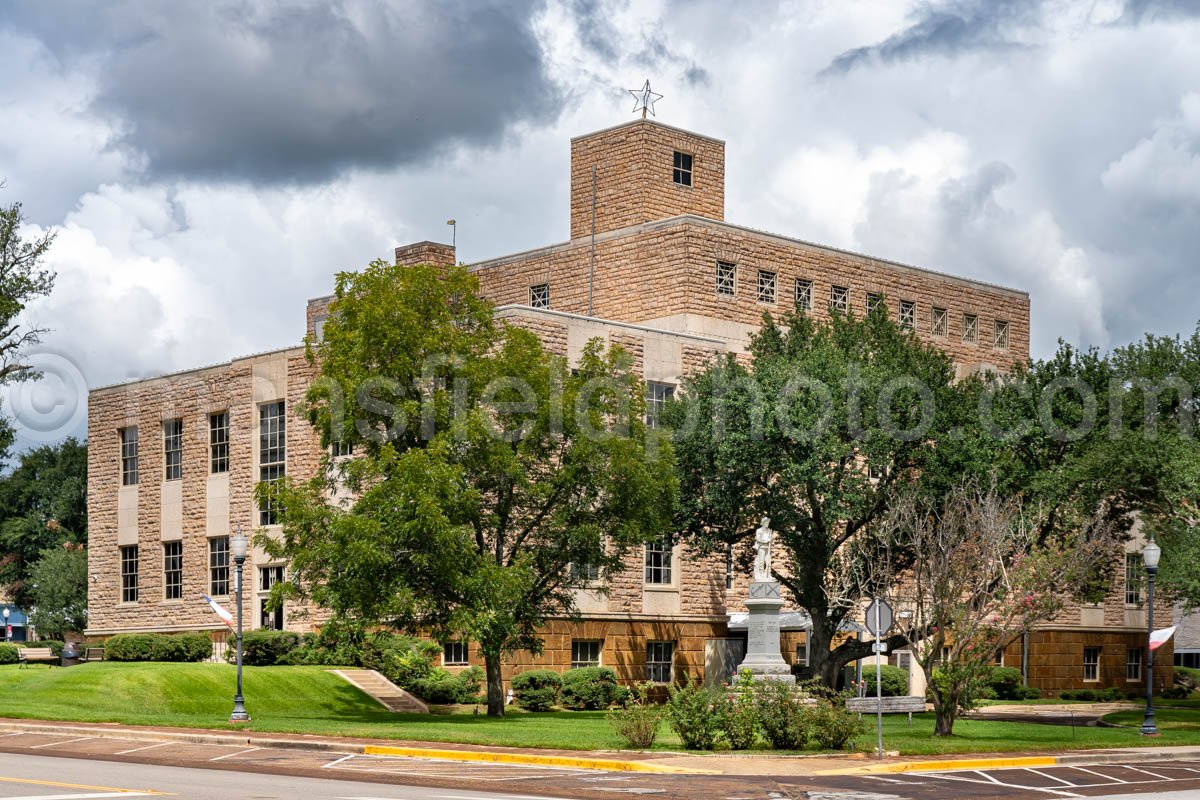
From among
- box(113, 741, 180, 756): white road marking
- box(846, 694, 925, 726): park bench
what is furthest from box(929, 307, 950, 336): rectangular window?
box(113, 741, 180, 756): white road marking

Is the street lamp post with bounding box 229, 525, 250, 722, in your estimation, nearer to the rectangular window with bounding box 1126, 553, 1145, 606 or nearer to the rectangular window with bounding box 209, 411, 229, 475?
the rectangular window with bounding box 209, 411, 229, 475

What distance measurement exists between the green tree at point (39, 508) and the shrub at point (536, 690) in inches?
1826

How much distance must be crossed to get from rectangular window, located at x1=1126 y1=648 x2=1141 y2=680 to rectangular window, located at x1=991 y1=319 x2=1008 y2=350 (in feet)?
49.3

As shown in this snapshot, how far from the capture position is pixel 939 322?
61.6 meters

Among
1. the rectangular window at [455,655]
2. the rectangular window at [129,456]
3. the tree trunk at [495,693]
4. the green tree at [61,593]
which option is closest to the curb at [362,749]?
the tree trunk at [495,693]

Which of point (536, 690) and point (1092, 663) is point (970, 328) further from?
point (536, 690)

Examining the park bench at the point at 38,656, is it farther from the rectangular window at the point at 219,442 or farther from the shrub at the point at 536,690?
the shrub at the point at 536,690

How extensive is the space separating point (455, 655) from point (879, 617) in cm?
2104

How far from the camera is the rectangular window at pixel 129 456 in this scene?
55.4 metres

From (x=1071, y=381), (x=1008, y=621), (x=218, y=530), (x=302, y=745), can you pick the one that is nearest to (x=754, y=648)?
(x=1008, y=621)

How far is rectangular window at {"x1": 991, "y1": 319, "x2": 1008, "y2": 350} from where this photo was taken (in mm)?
63844

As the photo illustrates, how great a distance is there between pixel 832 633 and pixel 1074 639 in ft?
82.0

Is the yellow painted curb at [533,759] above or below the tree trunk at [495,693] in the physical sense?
above

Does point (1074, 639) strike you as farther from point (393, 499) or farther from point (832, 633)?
point (393, 499)
